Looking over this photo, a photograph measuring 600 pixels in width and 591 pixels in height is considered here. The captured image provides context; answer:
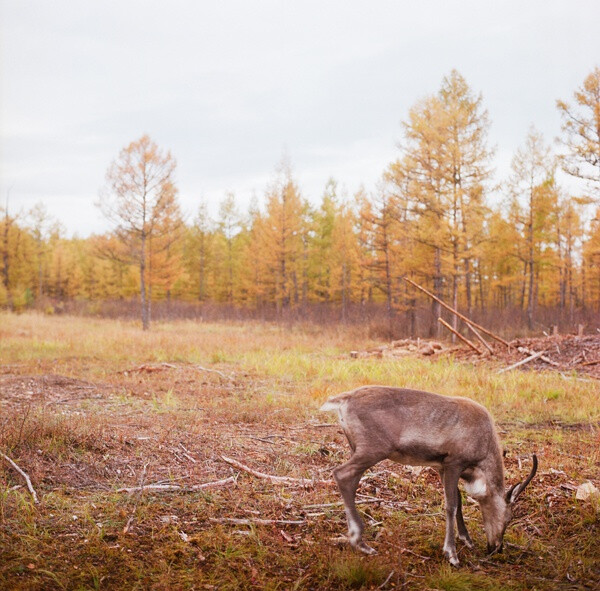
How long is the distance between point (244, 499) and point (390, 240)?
24.1m

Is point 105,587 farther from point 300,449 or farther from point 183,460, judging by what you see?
point 300,449

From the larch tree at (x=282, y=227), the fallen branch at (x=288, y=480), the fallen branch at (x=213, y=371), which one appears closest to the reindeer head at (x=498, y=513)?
the fallen branch at (x=288, y=480)

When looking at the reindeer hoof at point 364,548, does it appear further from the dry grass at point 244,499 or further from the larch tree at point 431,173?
the larch tree at point 431,173

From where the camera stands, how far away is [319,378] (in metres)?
11.4

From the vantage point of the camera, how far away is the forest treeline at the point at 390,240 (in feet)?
73.0

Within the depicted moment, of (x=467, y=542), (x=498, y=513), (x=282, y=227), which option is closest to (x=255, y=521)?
(x=467, y=542)

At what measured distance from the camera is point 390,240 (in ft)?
91.4

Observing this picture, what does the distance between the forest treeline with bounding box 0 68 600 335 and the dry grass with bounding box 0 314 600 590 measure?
14.0 m

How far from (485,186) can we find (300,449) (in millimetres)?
19063

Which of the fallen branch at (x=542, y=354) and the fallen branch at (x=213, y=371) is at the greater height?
the fallen branch at (x=542, y=354)

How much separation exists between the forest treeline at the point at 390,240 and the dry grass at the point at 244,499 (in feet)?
45.8

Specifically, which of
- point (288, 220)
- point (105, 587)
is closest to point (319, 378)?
point (105, 587)

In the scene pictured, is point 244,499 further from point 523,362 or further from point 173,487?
point 523,362

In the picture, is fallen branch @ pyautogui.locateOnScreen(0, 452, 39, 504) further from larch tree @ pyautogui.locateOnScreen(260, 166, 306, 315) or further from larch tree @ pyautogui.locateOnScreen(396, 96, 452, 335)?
larch tree @ pyautogui.locateOnScreen(260, 166, 306, 315)
